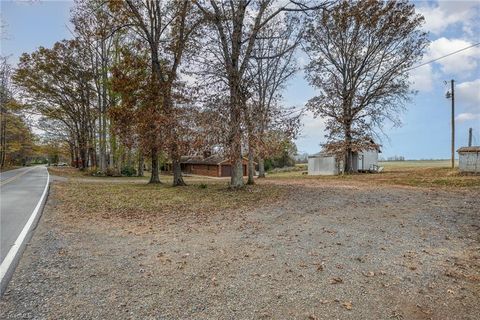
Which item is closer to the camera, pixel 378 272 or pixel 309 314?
pixel 309 314

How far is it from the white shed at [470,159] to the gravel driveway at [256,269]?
44.0 ft

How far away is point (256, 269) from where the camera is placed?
427 centimetres

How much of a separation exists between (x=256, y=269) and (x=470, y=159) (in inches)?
766

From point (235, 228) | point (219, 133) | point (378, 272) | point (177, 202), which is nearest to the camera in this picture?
point (378, 272)

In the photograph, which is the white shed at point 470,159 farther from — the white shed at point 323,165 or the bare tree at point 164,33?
the bare tree at point 164,33

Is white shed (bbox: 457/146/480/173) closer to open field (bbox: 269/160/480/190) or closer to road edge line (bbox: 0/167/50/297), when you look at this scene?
open field (bbox: 269/160/480/190)

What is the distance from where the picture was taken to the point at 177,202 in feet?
35.6

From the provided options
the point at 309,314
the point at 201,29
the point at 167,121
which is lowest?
the point at 309,314

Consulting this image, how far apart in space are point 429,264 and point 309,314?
2474 millimetres

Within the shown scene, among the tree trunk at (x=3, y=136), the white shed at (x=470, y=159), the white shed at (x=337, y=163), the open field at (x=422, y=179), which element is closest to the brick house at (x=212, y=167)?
the white shed at (x=337, y=163)

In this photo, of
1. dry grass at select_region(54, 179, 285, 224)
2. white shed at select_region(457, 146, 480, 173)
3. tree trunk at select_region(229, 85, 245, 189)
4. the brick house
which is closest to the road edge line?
dry grass at select_region(54, 179, 285, 224)

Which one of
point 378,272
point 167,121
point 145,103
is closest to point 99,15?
point 145,103

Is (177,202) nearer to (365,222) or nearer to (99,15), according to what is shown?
(365,222)

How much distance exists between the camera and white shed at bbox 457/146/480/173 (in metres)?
17.4
